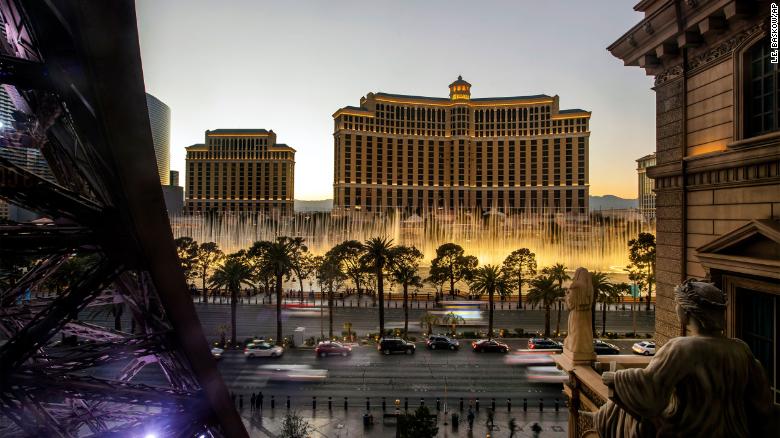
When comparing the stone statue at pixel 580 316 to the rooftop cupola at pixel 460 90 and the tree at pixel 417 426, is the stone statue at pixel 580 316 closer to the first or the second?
the tree at pixel 417 426

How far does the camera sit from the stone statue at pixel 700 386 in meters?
3.87

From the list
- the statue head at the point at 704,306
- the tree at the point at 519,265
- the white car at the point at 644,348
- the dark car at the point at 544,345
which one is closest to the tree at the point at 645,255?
the tree at the point at 519,265

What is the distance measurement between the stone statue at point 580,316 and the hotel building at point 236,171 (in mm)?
134260

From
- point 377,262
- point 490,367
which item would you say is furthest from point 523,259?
point 490,367

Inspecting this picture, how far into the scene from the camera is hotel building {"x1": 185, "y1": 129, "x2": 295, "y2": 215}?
141m

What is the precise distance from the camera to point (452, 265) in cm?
5209

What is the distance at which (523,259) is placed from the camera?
50750 millimetres

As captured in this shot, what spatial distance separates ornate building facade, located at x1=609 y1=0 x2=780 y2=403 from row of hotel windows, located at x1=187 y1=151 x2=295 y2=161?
13561 centimetres

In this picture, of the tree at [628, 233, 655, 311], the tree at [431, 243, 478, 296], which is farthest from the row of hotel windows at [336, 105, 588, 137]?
the tree at [628, 233, 655, 311]

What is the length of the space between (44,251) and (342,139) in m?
117

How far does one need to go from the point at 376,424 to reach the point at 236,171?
13143 cm

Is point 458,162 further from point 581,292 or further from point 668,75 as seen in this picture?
point 581,292

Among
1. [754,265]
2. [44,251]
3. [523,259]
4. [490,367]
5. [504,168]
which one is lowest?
[490,367]

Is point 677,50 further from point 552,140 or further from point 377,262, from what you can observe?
point 552,140
